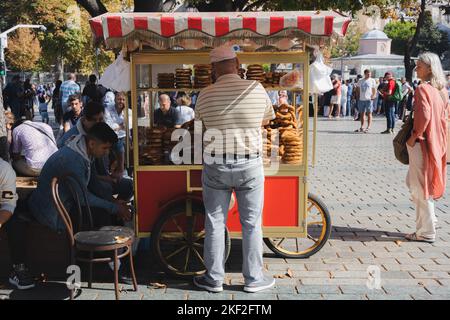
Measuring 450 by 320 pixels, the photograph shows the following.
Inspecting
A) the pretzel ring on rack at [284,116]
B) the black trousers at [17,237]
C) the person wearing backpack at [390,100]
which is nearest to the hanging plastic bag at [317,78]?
the pretzel ring on rack at [284,116]

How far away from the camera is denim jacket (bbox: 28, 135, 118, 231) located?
4.54 m

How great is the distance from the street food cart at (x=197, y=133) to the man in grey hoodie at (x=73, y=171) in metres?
0.34

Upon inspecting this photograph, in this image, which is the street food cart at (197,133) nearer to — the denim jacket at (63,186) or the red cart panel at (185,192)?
the red cart panel at (185,192)

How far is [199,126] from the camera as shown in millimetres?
4789

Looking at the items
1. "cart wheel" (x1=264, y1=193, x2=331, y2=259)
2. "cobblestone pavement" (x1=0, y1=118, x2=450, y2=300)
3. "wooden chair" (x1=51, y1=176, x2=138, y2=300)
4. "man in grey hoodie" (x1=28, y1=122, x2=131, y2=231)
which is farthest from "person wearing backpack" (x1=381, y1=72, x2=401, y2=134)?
"wooden chair" (x1=51, y1=176, x2=138, y2=300)

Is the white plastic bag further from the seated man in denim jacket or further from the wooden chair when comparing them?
the wooden chair

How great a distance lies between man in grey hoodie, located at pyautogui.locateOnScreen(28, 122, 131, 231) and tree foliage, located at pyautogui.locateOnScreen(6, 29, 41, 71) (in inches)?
2088

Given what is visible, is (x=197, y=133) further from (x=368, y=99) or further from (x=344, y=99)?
(x=344, y=99)

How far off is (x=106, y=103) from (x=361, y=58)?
29.7 metres

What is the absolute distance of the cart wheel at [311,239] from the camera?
533cm

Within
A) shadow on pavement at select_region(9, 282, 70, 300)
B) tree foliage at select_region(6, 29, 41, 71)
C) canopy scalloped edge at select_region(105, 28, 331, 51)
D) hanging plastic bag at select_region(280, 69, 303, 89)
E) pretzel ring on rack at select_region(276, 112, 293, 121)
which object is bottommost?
shadow on pavement at select_region(9, 282, 70, 300)

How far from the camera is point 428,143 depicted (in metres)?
5.77
